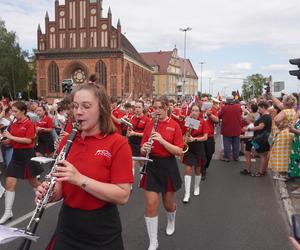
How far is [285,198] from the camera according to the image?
6.67 meters

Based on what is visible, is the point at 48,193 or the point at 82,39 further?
the point at 82,39

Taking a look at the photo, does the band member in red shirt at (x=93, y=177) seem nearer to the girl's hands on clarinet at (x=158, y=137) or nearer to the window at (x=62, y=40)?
the girl's hands on clarinet at (x=158, y=137)

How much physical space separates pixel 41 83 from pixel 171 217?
180 feet

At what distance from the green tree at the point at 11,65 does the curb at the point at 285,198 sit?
51.9 m

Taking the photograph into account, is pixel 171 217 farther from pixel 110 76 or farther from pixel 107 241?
pixel 110 76

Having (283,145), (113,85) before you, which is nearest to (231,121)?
(283,145)

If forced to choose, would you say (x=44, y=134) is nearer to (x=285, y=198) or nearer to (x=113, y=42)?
(x=285, y=198)

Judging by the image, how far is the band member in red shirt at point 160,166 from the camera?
4.34 m

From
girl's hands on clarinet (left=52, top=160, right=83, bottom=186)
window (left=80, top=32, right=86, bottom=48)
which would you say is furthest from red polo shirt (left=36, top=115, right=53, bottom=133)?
window (left=80, top=32, right=86, bottom=48)

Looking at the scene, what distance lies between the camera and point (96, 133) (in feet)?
7.72

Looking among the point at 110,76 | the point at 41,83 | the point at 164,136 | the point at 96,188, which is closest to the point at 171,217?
the point at 164,136

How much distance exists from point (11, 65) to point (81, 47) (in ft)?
38.1

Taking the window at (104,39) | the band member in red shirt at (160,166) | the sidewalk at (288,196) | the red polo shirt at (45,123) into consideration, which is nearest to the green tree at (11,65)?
the window at (104,39)

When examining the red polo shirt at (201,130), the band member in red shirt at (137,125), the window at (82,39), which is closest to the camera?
the red polo shirt at (201,130)
